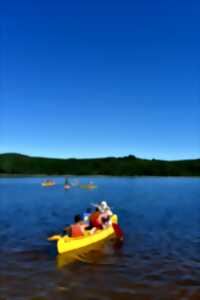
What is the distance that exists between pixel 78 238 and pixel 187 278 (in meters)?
5.94

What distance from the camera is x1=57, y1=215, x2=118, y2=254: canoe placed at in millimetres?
15221

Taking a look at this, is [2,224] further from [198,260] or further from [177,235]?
[198,260]

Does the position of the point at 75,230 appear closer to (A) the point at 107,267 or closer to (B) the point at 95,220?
(B) the point at 95,220

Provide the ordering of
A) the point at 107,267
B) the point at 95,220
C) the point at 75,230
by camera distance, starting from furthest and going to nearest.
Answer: the point at 95,220 → the point at 75,230 → the point at 107,267

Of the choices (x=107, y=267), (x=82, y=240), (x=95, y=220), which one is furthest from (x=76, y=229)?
(x=107, y=267)

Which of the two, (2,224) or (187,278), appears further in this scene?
(2,224)

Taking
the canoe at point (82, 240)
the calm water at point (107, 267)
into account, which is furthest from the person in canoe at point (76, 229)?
the calm water at point (107, 267)

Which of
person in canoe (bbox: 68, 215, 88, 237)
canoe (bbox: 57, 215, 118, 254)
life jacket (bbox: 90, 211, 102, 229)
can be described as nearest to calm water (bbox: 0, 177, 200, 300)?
canoe (bbox: 57, 215, 118, 254)

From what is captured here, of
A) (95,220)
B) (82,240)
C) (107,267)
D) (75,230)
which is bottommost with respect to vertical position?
(107,267)

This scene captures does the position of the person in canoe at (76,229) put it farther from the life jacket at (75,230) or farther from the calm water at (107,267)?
the calm water at (107,267)

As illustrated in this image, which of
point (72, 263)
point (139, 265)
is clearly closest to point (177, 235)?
point (139, 265)

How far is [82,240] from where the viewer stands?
16.3 metres

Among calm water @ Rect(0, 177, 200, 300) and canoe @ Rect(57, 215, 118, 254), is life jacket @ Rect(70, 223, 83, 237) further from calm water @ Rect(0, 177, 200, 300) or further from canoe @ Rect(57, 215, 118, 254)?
calm water @ Rect(0, 177, 200, 300)

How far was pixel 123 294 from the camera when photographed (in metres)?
10.5
